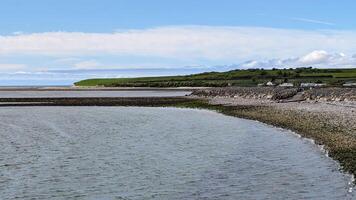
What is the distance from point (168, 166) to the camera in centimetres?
2411

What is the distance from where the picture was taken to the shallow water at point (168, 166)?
61.6 feet

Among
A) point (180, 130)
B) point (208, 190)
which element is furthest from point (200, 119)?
point (208, 190)

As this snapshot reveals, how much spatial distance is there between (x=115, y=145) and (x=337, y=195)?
17144 mm

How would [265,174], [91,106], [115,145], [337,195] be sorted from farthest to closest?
[91,106] → [115,145] → [265,174] → [337,195]

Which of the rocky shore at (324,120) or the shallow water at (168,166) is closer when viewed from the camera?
the shallow water at (168,166)

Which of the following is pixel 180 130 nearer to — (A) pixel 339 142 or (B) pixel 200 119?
(B) pixel 200 119

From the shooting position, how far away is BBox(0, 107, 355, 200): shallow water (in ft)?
61.6

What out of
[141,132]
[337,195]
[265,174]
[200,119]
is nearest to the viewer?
[337,195]

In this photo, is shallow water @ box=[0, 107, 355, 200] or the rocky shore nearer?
shallow water @ box=[0, 107, 355, 200]

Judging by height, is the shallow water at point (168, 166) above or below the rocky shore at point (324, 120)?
below

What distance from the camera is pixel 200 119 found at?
51781mm

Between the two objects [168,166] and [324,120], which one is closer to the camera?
[168,166]

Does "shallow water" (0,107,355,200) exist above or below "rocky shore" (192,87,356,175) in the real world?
below

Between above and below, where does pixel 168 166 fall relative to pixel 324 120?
below
